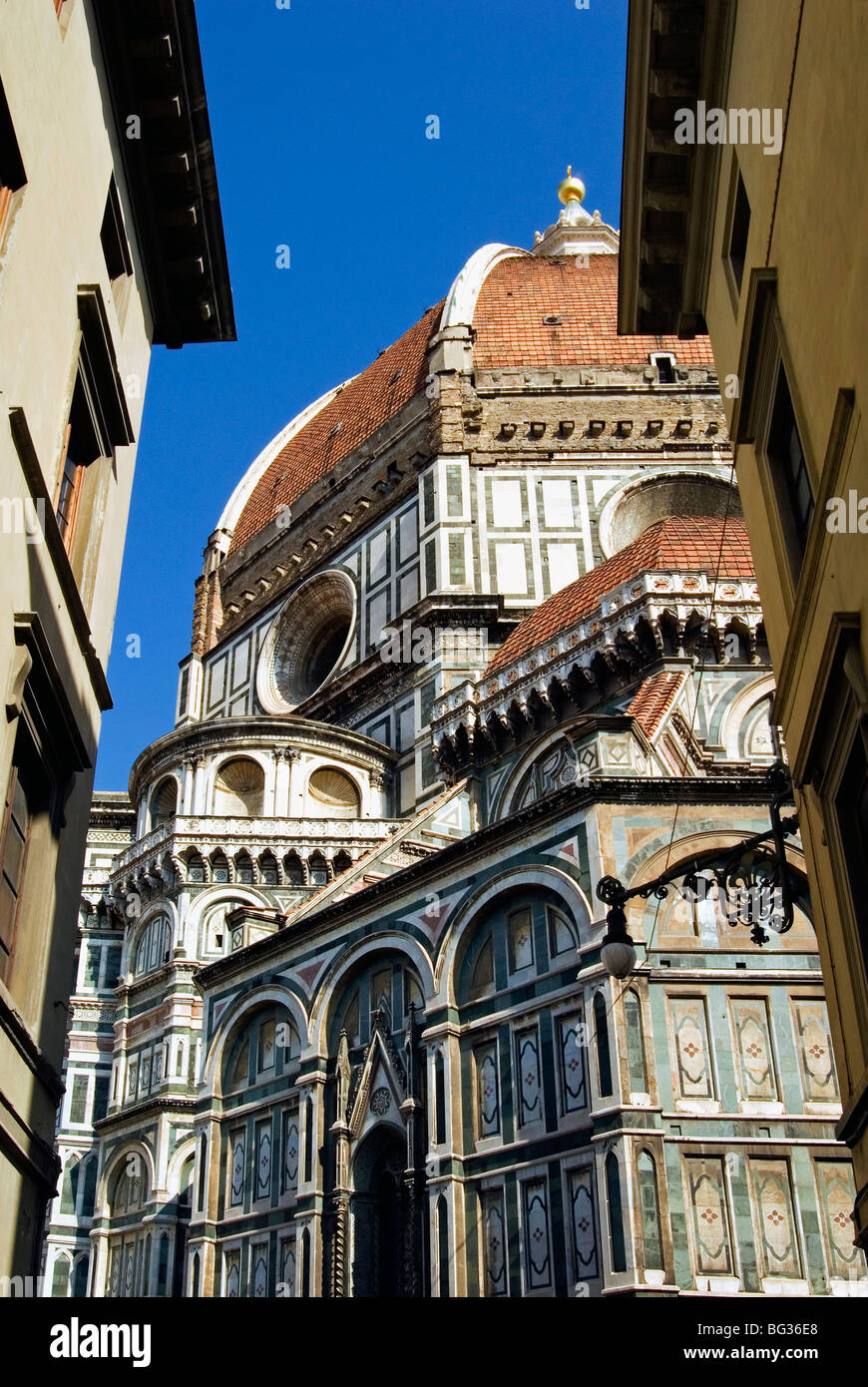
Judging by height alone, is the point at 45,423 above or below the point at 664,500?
below

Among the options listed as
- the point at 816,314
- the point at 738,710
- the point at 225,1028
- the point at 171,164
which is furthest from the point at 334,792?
the point at 816,314

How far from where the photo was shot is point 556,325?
4834 centimetres

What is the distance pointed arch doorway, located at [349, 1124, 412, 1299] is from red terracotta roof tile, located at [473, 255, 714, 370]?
29.6 meters

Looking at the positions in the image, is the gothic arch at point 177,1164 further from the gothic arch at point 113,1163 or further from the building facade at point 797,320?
the building facade at point 797,320

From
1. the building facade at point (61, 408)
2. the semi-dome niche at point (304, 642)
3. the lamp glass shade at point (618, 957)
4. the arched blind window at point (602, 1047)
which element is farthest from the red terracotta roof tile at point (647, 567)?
the lamp glass shade at point (618, 957)

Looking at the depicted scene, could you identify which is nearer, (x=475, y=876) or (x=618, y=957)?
(x=618, y=957)

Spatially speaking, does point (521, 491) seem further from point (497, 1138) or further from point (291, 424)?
point (497, 1138)

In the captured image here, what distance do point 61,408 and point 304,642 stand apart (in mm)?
34714

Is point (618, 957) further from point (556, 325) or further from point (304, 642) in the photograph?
point (556, 325)

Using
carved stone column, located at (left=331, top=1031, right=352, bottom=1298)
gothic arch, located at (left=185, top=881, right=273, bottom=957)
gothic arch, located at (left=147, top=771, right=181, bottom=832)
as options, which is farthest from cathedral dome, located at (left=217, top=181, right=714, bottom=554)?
carved stone column, located at (left=331, top=1031, right=352, bottom=1298)

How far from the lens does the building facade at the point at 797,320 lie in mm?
8750

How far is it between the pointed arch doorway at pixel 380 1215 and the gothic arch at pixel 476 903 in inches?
91.8

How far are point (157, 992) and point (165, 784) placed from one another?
5904mm

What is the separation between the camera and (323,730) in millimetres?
36094
